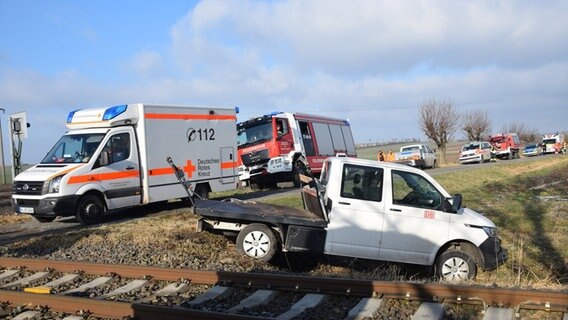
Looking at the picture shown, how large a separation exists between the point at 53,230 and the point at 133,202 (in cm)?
213

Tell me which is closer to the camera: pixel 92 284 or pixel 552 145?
pixel 92 284

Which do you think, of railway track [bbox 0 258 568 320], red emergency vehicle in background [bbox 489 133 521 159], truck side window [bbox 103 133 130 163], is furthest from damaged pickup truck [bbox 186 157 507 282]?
red emergency vehicle in background [bbox 489 133 521 159]

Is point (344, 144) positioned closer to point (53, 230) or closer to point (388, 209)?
point (53, 230)

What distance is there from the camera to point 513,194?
21.2 m

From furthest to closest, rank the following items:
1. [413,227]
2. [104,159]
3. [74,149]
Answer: [74,149] < [104,159] < [413,227]

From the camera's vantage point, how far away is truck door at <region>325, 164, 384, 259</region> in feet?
27.6

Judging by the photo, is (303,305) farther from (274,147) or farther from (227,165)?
(274,147)

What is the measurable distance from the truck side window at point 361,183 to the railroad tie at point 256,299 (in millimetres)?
2493

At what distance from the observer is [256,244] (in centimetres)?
882

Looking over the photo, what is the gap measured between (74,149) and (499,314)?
A: 10934 mm

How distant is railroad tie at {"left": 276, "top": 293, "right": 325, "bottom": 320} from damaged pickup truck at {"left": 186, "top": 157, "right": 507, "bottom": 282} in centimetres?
208

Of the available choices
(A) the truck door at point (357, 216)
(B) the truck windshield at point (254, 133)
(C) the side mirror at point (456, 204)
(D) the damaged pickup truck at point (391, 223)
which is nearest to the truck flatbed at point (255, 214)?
(D) the damaged pickup truck at point (391, 223)

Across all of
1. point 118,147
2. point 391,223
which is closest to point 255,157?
point 118,147

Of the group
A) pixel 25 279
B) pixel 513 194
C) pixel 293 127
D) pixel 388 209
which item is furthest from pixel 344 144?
pixel 25 279
